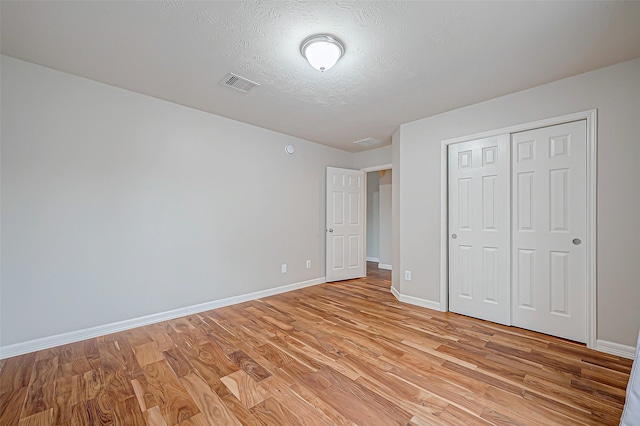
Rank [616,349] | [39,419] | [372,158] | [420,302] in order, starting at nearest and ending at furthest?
[39,419], [616,349], [420,302], [372,158]

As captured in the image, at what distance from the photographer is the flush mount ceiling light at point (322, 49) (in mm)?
1948

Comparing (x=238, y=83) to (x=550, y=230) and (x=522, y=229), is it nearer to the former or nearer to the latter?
(x=522, y=229)

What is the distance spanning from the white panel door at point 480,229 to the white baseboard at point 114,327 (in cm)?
264

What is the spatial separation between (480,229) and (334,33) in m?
2.61

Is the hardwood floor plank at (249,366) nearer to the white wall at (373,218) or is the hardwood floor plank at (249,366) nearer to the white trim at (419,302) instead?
the white trim at (419,302)

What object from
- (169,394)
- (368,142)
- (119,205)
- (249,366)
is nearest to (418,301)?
(249,366)

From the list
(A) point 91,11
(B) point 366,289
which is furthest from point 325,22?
(B) point 366,289

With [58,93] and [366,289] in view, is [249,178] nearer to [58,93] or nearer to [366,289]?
[58,93]

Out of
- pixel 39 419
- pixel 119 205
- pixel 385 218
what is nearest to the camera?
pixel 39 419

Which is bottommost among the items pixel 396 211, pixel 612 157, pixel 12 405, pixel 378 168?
pixel 12 405

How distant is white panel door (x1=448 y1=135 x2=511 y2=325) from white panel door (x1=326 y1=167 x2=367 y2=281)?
199 cm

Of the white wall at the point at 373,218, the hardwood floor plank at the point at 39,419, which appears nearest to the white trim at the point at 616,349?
the hardwood floor plank at the point at 39,419

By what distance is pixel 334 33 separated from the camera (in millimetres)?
1918

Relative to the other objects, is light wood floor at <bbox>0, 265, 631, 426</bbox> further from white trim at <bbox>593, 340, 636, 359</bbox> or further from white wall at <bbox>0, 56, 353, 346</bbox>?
white wall at <bbox>0, 56, 353, 346</bbox>
